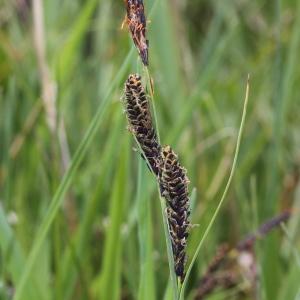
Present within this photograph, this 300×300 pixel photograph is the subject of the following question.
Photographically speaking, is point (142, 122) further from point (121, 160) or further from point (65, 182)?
point (121, 160)

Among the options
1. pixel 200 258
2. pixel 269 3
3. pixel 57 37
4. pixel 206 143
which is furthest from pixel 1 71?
pixel 269 3

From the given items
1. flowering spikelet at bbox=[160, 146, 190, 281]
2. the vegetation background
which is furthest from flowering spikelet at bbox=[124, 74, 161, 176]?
the vegetation background

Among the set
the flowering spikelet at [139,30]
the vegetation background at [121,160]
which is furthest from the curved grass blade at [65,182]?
the flowering spikelet at [139,30]

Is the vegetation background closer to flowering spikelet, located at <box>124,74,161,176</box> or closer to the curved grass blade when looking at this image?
the curved grass blade

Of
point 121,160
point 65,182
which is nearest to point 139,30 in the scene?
point 65,182

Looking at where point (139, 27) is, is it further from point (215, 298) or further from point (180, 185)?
point (215, 298)

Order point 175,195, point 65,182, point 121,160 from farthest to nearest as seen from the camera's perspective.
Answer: point 121,160
point 65,182
point 175,195

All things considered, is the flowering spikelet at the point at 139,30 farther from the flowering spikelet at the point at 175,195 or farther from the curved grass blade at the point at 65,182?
the curved grass blade at the point at 65,182
